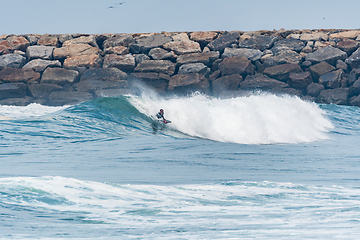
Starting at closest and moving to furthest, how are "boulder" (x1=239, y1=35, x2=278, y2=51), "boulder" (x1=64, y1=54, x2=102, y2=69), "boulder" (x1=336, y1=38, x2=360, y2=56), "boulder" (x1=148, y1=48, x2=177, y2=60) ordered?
"boulder" (x1=64, y1=54, x2=102, y2=69)
"boulder" (x1=148, y1=48, x2=177, y2=60)
"boulder" (x1=336, y1=38, x2=360, y2=56)
"boulder" (x1=239, y1=35, x2=278, y2=51)

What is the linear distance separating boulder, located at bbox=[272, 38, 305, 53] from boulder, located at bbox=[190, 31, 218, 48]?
4.47 m

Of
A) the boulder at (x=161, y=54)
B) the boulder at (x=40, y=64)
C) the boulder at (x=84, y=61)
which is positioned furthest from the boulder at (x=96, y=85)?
the boulder at (x=161, y=54)

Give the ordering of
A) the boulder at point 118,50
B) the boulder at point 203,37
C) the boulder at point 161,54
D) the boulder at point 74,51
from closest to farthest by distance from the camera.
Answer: the boulder at point 161,54, the boulder at point 118,50, the boulder at point 74,51, the boulder at point 203,37

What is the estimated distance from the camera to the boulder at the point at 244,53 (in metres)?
26.2

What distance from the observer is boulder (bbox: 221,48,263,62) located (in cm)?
2625

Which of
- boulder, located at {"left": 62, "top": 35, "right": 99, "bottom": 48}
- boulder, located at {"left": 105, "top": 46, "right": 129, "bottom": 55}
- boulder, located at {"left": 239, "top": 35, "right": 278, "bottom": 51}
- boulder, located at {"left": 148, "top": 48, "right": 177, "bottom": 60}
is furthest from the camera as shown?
boulder, located at {"left": 62, "top": 35, "right": 99, "bottom": 48}

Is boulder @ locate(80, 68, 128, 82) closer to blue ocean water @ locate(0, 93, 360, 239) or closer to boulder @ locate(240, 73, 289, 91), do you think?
boulder @ locate(240, 73, 289, 91)

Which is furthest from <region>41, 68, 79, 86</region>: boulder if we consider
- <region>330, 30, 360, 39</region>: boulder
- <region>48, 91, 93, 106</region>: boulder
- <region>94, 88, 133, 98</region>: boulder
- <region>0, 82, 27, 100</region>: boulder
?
<region>330, 30, 360, 39</region>: boulder

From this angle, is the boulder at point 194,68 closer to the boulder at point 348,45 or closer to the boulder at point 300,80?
the boulder at point 300,80

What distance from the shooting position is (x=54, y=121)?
1159 centimetres

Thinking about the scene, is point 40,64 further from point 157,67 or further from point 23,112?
point 157,67

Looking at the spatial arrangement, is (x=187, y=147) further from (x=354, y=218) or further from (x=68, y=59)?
(x=68, y=59)

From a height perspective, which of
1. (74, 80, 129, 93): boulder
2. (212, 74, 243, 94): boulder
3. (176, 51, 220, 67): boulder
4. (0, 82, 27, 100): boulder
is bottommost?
(0, 82, 27, 100): boulder

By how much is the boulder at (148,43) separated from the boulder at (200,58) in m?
2.14
